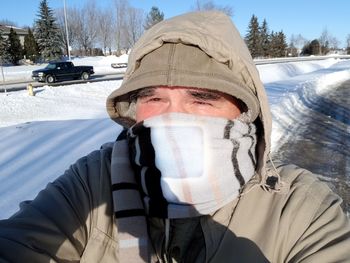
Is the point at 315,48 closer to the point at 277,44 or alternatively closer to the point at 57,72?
the point at 277,44

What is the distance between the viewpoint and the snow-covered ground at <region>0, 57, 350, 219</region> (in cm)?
497

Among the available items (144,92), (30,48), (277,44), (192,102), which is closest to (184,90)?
(192,102)

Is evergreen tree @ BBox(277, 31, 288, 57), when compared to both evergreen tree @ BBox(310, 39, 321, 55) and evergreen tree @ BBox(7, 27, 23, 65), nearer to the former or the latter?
evergreen tree @ BBox(310, 39, 321, 55)

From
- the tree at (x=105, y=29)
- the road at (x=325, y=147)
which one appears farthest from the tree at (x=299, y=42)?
the road at (x=325, y=147)

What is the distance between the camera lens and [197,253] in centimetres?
144

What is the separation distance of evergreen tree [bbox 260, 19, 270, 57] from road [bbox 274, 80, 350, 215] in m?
58.0

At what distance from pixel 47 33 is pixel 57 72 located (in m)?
26.8

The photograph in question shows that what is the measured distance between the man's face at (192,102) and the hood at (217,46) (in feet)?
0.35

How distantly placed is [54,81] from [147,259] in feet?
84.3

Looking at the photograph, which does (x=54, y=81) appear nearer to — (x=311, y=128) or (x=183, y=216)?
(x=311, y=128)

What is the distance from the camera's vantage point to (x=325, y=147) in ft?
24.6

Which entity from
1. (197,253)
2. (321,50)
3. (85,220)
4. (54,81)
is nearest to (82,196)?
(85,220)

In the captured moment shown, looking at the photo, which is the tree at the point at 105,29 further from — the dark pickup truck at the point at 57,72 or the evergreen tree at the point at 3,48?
the dark pickup truck at the point at 57,72

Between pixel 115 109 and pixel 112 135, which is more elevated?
pixel 115 109
